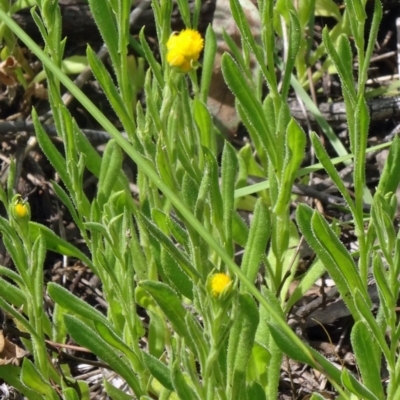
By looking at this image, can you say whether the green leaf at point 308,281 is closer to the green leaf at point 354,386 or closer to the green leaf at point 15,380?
the green leaf at point 354,386

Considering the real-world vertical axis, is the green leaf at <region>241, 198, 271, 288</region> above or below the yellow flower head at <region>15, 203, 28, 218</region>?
below

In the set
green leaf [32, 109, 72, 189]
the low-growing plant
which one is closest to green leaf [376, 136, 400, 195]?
the low-growing plant

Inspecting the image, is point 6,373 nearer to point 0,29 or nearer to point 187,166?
point 187,166

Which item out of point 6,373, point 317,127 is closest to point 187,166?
point 6,373

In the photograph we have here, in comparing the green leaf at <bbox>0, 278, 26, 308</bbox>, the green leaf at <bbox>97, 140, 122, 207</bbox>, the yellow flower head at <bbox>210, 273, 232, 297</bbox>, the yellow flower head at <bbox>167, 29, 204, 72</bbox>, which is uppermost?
the yellow flower head at <bbox>167, 29, 204, 72</bbox>

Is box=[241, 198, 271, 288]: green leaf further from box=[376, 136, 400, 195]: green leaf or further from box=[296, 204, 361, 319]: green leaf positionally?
box=[376, 136, 400, 195]: green leaf

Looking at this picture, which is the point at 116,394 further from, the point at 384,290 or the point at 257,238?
the point at 384,290

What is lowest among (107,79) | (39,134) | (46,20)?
(39,134)

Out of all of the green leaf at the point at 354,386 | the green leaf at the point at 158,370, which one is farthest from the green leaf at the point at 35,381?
the green leaf at the point at 354,386
